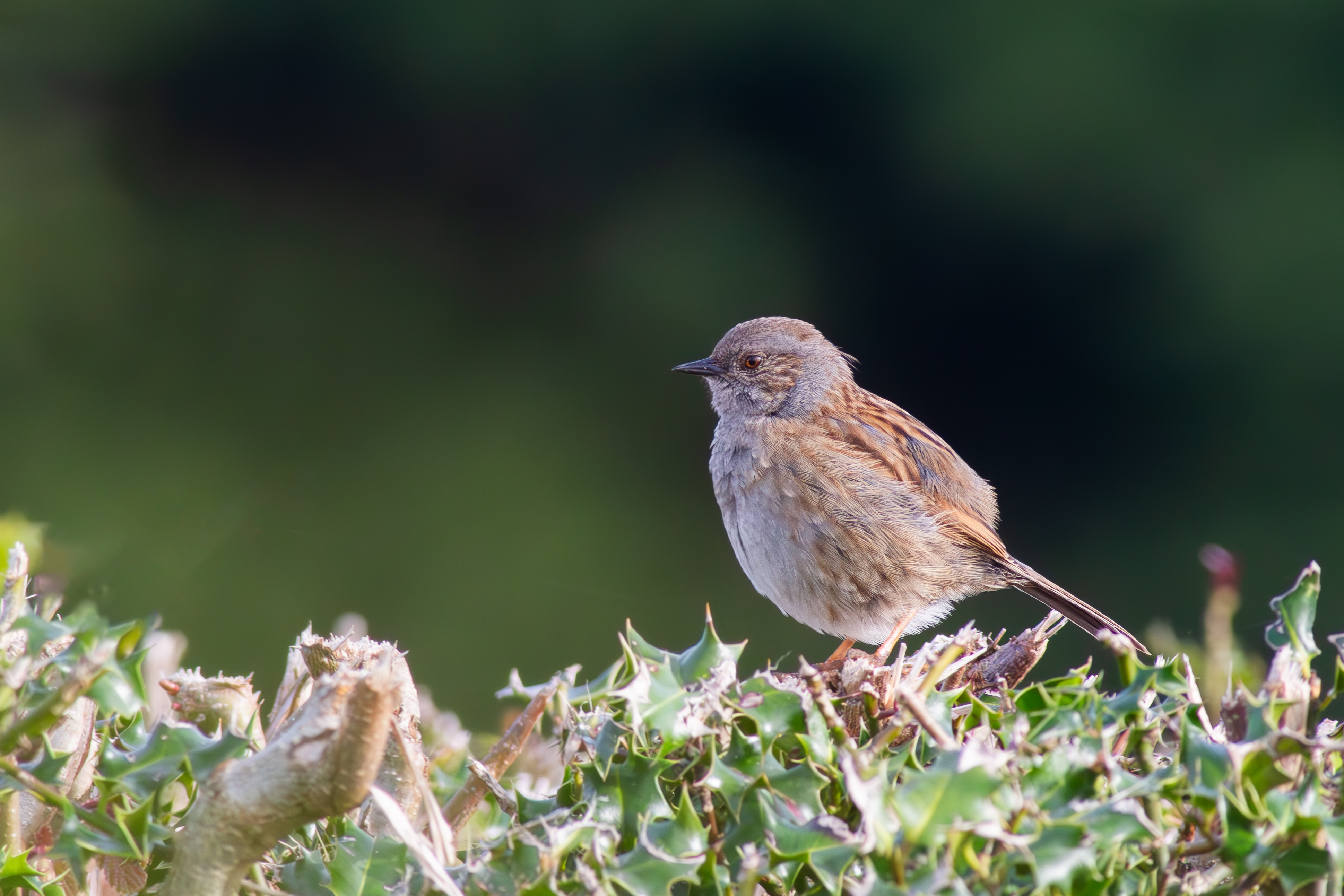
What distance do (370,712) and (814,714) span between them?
394mm

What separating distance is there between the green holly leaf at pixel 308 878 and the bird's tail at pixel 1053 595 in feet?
7.66

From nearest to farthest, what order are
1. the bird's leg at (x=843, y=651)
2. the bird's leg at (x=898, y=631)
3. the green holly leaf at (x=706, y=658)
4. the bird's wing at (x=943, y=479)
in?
the green holly leaf at (x=706, y=658) → the bird's leg at (x=898, y=631) → the bird's leg at (x=843, y=651) → the bird's wing at (x=943, y=479)

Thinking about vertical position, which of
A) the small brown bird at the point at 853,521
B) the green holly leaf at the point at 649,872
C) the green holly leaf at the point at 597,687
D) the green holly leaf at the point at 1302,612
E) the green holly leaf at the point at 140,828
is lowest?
the small brown bird at the point at 853,521

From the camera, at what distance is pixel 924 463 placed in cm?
335

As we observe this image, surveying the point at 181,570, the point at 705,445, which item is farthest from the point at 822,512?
the point at 705,445

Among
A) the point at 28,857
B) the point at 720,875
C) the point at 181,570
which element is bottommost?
the point at 181,570

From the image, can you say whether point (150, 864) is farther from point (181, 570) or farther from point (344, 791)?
point (181, 570)

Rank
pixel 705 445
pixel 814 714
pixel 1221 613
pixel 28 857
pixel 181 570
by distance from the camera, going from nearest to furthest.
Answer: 1. pixel 814 714
2. pixel 28 857
3. pixel 1221 613
4. pixel 181 570
5. pixel 705 445

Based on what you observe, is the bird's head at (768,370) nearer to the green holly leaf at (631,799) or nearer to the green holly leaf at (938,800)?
the green holly leaf at (631,799)

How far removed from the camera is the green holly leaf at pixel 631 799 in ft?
3.48

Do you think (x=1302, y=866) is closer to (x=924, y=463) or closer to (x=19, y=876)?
(x=19, y=876)

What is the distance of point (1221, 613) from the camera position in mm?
1973

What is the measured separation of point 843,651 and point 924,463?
67 cm

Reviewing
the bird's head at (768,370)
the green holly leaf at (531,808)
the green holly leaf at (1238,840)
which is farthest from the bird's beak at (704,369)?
the green holly leaf at (1238,840)
